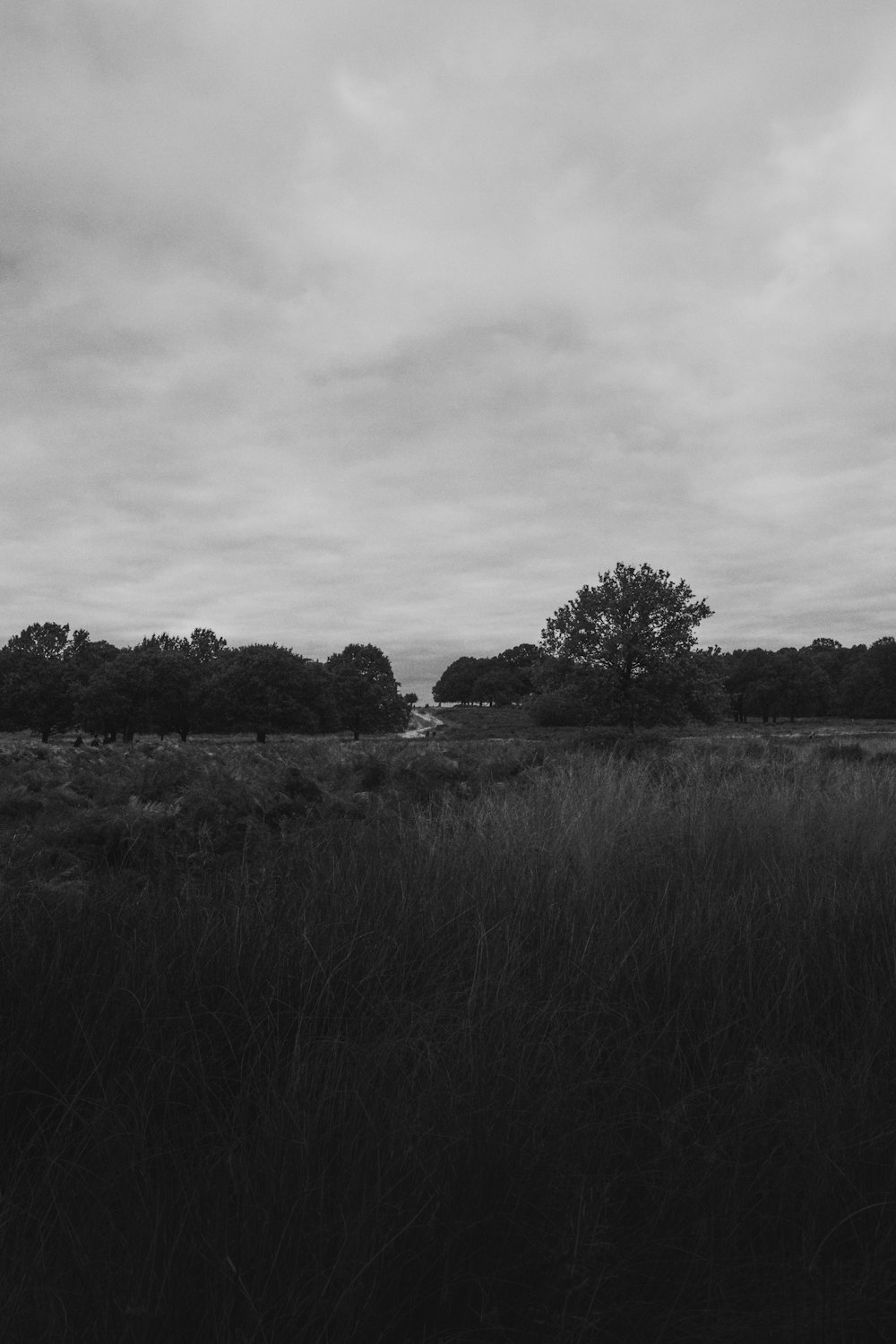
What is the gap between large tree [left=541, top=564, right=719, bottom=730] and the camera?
106 feet

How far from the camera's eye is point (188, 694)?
1783 inches

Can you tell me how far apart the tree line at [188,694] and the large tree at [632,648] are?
55.8ft

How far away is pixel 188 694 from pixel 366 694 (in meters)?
16.3

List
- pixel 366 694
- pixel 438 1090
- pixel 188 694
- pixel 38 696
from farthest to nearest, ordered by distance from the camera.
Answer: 1. pixel 366 694
2. pixel 38 696
3. pixel 188 694
4. pixel 438 1090

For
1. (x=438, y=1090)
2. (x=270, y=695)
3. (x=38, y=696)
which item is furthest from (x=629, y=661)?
(x=38, y=696)

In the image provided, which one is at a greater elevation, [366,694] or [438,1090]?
[366,694]

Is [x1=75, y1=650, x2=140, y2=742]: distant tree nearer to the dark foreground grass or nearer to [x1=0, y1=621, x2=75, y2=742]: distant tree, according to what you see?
[x1=0, y1=621, x2=75, y2=742]: distant tree

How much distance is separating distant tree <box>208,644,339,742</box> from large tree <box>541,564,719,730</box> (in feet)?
60.8

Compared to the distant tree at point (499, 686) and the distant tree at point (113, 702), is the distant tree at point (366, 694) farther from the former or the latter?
the distant tree at point (499, 686)

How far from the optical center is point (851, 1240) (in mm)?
1911

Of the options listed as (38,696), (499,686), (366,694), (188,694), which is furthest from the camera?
(499,686)

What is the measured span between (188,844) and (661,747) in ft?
27.1

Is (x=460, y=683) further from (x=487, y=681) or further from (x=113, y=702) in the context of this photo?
(x=113, y=702)

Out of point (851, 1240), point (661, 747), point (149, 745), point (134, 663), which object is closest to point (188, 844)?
point (851, 1240)
